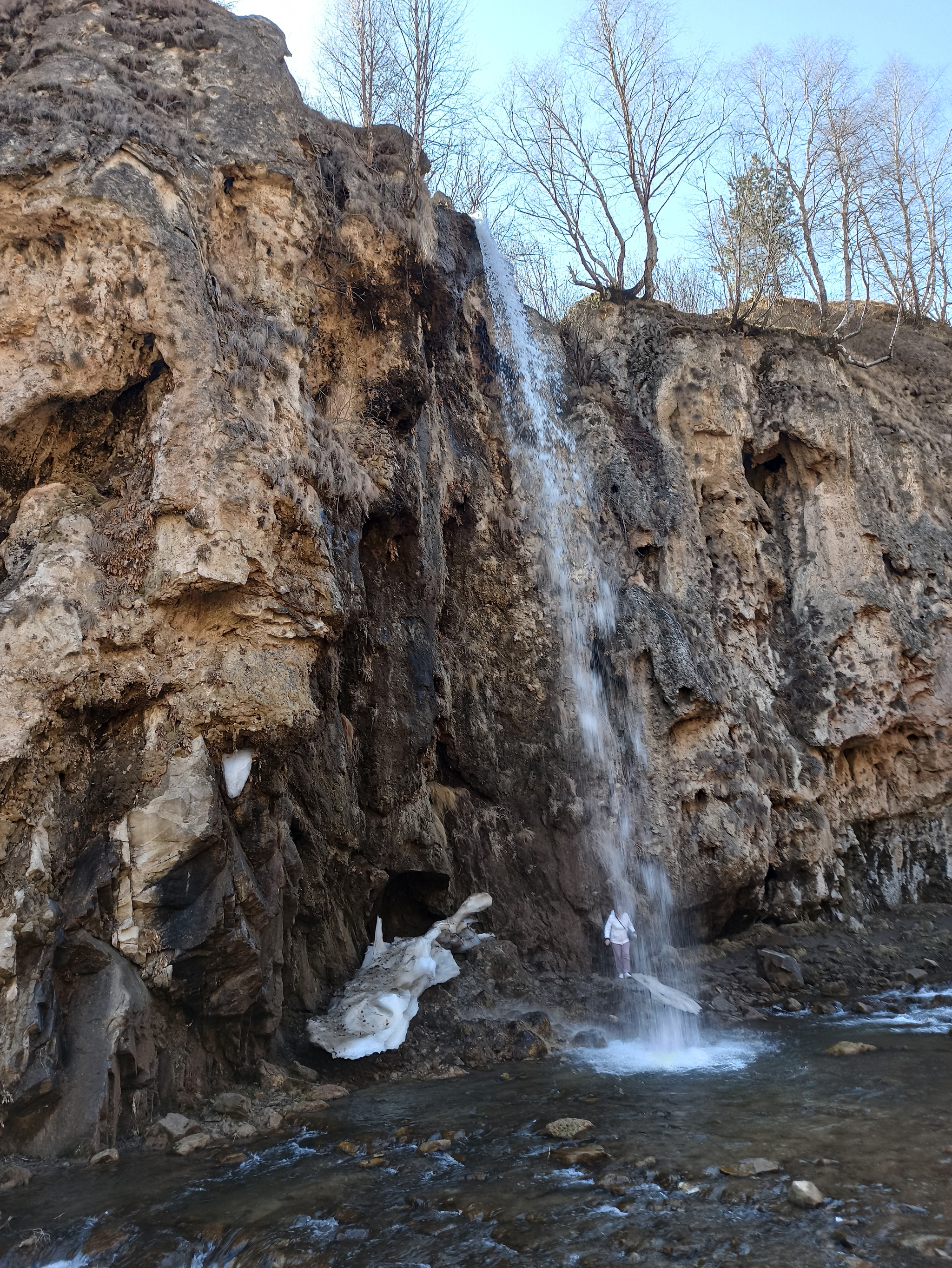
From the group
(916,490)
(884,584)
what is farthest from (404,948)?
(916,490)

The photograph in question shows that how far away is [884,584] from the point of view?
15.7 meters

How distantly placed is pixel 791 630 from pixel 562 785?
6.26 m

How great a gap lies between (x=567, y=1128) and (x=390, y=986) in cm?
319

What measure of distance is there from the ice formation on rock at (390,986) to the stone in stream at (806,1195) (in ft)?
14.8

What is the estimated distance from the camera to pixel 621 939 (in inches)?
438

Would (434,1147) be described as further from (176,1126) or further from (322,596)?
(322,596)

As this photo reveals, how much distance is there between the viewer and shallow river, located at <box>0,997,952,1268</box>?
4.41 meters

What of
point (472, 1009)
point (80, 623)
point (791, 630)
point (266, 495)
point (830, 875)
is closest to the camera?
point (80, 623)

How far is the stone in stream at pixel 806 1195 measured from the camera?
472 cm

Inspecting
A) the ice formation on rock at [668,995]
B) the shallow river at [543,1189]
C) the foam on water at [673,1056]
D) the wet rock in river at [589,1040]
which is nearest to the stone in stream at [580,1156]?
the shallow river at [543,1189]

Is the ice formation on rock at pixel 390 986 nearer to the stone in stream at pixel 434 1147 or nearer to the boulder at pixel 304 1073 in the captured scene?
the boulder at pixel 304 1073

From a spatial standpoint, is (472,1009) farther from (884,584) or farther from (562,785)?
(884,584)

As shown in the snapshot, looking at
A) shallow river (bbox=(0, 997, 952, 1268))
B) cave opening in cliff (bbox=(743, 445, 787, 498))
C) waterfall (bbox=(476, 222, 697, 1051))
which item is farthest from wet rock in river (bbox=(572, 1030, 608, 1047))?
cave opening in cliff (bbox=(743, 445, 787, 498))

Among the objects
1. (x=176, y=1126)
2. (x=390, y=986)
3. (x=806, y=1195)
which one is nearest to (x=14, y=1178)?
(x=176, y=1126)
